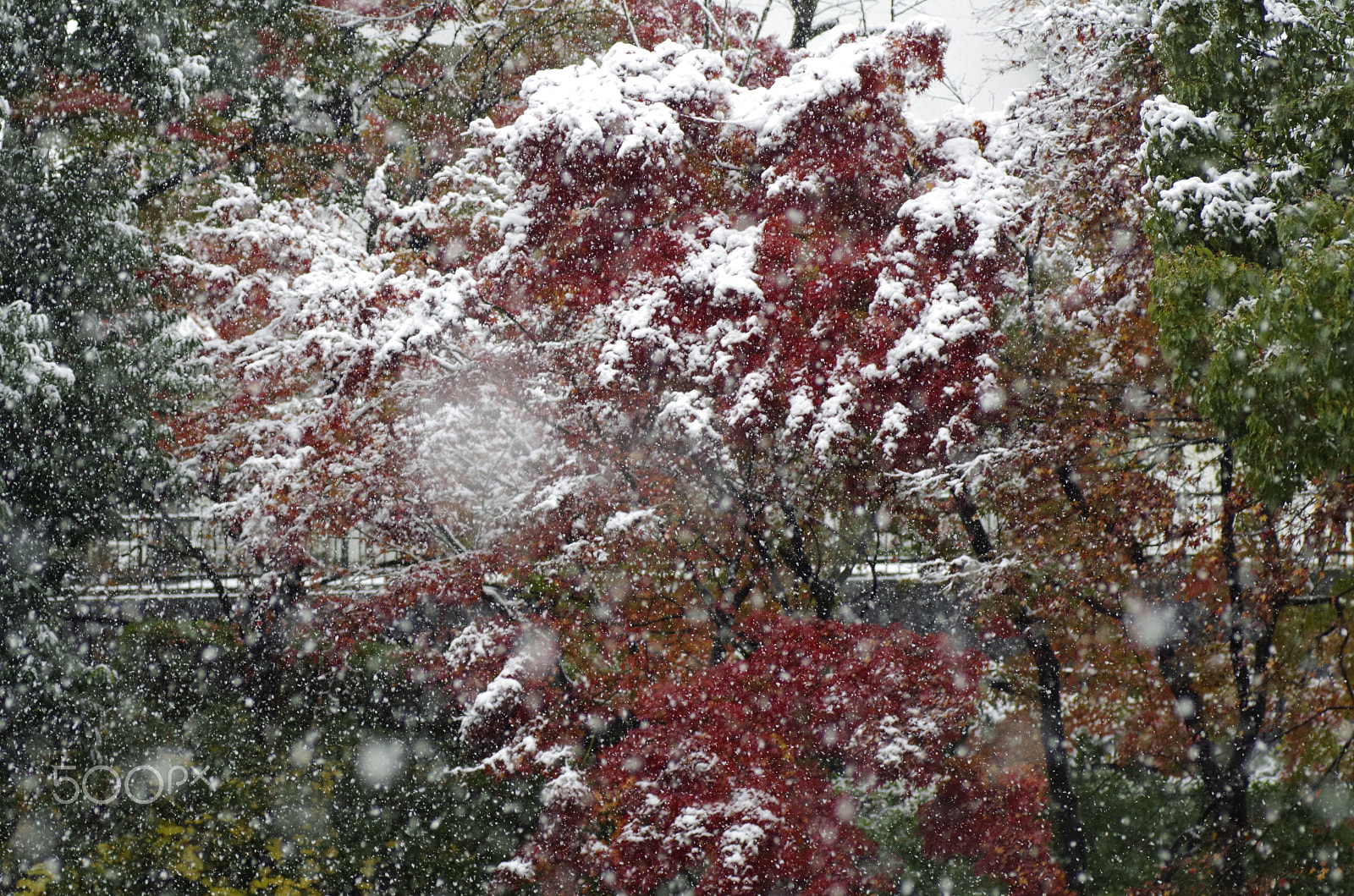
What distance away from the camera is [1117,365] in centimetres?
Answer: 747

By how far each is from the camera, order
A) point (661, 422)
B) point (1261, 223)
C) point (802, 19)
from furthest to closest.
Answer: point (802, 19) < point (661, 422) < point (1261, 223)

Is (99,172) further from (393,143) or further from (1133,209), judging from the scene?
(1133,209)

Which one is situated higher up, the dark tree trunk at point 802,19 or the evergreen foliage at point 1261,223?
the dark tree trunk at point 802,19

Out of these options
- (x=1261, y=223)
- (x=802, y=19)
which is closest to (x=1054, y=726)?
(x=1261, y=223)

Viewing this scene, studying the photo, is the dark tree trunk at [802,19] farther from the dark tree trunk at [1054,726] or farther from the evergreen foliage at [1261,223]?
the dark tree trunk at [1054,726]

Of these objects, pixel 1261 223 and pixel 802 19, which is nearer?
pixel 1261 223

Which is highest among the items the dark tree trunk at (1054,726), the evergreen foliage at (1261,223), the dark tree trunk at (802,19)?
the dark tree trunk at (802,19)

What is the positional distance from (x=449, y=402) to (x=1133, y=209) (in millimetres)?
5730

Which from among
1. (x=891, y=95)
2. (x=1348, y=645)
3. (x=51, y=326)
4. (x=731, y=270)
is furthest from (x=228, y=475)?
(x=1348, y=645)

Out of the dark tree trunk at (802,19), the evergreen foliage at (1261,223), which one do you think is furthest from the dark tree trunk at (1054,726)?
the dark tree trunk at (802,19)

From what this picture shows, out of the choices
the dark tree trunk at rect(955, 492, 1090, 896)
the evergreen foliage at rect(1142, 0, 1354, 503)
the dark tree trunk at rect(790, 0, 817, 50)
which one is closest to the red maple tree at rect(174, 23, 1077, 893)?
the dark tree trunk at rect(955, 492, 1090, 896)

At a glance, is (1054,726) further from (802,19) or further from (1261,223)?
→ (802,19)

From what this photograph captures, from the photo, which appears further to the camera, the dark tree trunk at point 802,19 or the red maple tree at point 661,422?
the dark tree trunk at point 802,19

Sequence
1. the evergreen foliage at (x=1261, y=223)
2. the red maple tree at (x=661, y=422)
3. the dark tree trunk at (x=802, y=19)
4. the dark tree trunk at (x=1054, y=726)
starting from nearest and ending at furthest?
the evergreen foliage at (x=1261, y=223) < the red maple tree at (x=661, y=422) < the dark tree trunk at (x=1054, y=726) < the dark tree trunk at (x=802, y=19)
